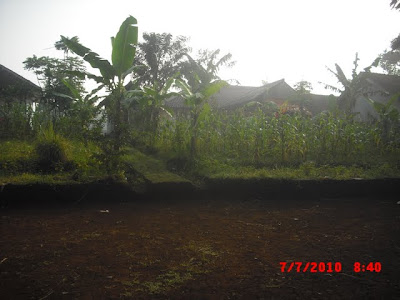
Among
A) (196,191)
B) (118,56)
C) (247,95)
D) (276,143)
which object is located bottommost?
(196,191)

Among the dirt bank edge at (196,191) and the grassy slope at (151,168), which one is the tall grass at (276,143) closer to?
the grassy slope at (151,168)

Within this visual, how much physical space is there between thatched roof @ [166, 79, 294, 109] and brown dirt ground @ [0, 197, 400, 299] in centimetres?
1148

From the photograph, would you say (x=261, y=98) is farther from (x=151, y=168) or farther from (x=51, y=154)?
(x=51, y=154)

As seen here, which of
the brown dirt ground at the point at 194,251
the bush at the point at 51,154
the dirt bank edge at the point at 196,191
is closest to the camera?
the brown dirt ground at the point at 194,251

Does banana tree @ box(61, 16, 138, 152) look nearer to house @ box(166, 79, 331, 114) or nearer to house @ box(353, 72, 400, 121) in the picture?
house @ box(166, 79, 331, 114)

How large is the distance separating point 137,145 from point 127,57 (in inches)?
75.8

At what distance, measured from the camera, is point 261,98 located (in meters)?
16.0

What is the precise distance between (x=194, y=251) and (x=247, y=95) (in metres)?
16.0

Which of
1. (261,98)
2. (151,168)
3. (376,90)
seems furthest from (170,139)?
(376,90)

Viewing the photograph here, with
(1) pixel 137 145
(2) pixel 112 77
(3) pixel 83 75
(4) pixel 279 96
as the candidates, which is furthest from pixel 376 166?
(4) pixel 279 96

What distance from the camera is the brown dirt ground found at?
1771 mm

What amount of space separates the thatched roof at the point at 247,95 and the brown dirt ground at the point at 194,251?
1148 cm

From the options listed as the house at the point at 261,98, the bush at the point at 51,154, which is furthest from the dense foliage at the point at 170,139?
the house at the point at 261,98

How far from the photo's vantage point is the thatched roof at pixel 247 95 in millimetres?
15989
